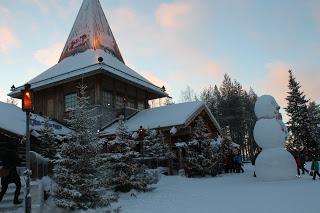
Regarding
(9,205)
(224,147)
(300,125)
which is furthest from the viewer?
(300,125)

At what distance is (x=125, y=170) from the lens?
1539cm

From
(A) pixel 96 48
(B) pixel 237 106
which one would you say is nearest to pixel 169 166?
(A) pixel 96 48

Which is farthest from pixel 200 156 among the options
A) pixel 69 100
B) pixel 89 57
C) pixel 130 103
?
pixel 89 57

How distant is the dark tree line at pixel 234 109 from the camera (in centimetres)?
5866

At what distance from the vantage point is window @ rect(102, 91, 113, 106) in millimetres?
26625

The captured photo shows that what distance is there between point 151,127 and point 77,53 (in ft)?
34.5

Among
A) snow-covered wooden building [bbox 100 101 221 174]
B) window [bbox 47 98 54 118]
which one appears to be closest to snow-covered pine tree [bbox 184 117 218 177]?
snow-covered wooden building [bbox 100 101 221 174]

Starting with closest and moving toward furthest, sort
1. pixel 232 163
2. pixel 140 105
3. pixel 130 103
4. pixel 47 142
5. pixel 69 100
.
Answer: pixel 47 142 < pixel 232 163 < pixel 69 100 < pixel 130 103 < pixel 140 105

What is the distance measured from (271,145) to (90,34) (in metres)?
17.8

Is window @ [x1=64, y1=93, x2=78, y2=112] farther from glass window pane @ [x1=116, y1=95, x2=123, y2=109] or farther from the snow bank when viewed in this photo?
the snow bank

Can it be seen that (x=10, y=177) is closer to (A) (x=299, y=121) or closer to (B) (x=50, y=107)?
(B) (x=50, y=107)

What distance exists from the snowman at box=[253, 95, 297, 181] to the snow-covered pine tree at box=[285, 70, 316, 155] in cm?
2366

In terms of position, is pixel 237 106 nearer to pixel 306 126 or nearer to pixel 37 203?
pixel 306 126

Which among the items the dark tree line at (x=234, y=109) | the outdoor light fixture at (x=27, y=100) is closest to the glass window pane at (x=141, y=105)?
the outdoor light fixture at (x=27, y=100)
